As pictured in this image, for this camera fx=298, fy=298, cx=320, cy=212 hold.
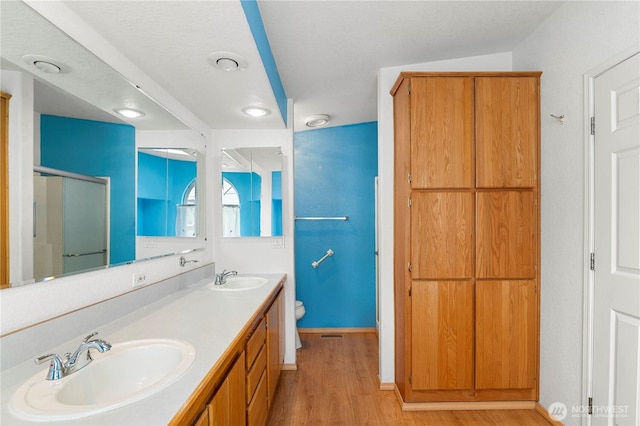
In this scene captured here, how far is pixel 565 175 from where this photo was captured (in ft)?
6.03

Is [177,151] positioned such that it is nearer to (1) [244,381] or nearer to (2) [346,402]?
(1) [244,381]

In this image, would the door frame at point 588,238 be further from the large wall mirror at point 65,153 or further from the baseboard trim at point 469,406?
the large wall mirror at point 65,153

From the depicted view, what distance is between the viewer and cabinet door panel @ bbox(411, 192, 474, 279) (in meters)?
2.04

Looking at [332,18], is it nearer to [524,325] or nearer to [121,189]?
[121,189]

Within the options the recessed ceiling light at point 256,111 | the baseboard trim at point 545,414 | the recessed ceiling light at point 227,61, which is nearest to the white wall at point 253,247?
the recessed ceiling light at point 256,111

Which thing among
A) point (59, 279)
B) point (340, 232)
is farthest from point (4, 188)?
point (340, 232)

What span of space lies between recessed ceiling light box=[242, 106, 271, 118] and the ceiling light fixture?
109 cm

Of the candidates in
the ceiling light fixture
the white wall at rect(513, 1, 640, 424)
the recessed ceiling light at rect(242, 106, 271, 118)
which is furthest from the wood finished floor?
the ceiling light fixture

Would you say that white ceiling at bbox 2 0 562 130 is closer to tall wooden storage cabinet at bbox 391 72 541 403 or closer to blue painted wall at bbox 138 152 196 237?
tall wooden storage cabinet at bbox 391 72 541 403

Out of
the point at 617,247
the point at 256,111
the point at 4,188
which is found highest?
the point at 256,111

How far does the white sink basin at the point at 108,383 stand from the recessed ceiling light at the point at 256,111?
5.48ft

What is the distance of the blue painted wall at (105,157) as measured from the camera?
43.9 inches

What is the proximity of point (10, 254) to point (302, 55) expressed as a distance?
1922 millimetres

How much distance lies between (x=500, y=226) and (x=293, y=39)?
1865 mm
